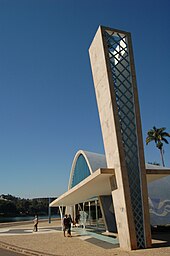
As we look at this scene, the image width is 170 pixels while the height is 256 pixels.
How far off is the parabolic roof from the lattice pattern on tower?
94 cm

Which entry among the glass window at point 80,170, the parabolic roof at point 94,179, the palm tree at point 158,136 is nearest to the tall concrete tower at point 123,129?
the parabolic roof at point 94,179

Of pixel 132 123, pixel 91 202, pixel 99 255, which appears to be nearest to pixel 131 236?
pixel 99 255

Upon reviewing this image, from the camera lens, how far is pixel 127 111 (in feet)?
46.0

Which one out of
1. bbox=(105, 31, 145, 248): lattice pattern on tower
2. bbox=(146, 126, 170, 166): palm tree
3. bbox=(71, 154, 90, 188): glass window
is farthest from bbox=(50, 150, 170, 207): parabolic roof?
bbox=(146, 126, 170, 166): palm tree

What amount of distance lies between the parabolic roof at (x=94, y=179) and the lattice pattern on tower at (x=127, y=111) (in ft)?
3.09

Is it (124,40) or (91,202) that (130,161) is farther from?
(91,202)

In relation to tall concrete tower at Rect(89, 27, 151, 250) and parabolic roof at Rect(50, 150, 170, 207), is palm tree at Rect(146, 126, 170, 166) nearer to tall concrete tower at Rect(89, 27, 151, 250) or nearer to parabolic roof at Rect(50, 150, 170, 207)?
parabolic roof at Rect(50, 150, 170, 207)

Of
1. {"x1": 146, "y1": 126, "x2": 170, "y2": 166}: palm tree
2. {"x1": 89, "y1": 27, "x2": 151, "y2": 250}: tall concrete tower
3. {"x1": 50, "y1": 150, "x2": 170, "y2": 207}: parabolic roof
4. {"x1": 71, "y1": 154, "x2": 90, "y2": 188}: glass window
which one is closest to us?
{"x1": 89, "y1": 27, "x2": 151, "y2": 250}: tall concrete tower

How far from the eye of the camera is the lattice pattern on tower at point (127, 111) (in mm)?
12734

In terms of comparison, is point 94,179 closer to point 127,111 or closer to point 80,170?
point 127,111

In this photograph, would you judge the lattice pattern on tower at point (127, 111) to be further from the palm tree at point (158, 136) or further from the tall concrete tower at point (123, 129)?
the palm tree at point (158, 136)

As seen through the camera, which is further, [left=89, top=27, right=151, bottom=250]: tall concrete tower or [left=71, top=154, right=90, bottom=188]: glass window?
[left=71, top=154, right=90, bottom=188]: glass window

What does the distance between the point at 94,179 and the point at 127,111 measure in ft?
12.6

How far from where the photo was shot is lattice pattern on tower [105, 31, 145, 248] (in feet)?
41.8
